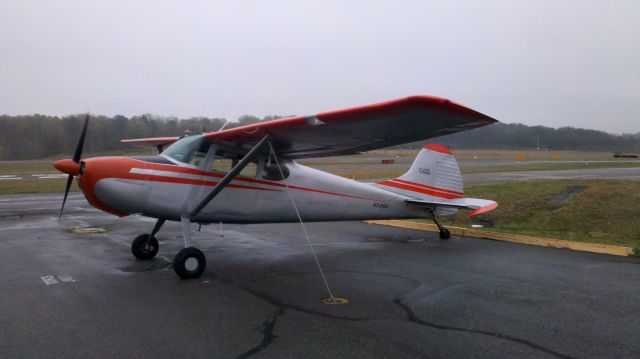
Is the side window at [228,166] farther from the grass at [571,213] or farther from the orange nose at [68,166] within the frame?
the grass at [571,213]

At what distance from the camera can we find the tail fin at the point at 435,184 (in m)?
10.5

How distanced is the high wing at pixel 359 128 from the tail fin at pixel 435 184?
7.45 ft

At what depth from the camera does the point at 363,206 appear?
945cm

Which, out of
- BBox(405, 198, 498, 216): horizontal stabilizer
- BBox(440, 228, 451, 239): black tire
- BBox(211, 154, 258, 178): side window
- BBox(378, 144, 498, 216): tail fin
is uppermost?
BBox(211, 154, 258, 178): side window

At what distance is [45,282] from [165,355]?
363 cm

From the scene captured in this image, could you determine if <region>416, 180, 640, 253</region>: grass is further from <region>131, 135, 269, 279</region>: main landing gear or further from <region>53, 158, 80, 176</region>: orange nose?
<region>53, 158, 80, 176</region>: orange nose

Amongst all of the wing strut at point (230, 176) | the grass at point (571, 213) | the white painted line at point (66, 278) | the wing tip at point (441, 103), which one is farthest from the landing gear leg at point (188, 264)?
the grass at point (571, 213)

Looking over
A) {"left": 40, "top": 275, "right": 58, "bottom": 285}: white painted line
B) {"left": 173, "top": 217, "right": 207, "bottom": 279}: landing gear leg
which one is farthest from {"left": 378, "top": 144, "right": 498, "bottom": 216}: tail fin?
{"left": 40, "top": 275, "right": 58, "bottom": 285}: white painted line

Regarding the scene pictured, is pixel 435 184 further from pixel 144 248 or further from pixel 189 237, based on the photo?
pixel 144 248

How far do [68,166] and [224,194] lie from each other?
2311 mm

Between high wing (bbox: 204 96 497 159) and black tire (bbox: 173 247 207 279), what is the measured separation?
1.89 meters

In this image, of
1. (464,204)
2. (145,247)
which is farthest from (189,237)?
(464,204)

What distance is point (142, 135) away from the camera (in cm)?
2530

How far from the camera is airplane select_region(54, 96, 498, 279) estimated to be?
6340 mm
